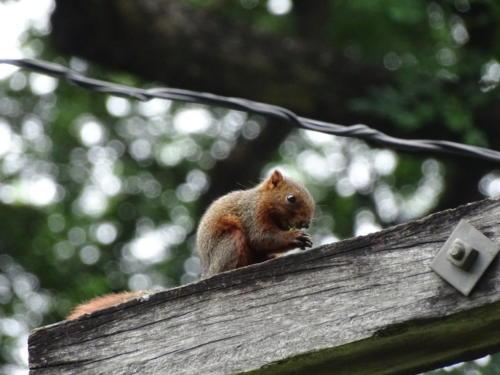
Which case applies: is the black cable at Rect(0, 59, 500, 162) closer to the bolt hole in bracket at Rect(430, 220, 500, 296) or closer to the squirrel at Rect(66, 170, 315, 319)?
the squirrel at Rect(66, 170, 315, 319)

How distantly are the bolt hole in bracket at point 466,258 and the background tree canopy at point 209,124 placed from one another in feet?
15.3

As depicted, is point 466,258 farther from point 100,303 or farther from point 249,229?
point 249,229

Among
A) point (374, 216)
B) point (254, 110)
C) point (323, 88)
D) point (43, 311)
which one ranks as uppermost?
point (254, 110)

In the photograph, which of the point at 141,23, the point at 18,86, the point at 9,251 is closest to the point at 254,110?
the point at 141,23

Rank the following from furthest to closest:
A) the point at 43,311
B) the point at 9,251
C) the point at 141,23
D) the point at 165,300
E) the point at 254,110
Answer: the point at 9,251
the point at 43,311
the point at 141,23
the point at 254,110
the point at 165,300

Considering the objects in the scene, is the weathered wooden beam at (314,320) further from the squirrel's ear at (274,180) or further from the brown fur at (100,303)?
the squirrel's ear at (274,180)

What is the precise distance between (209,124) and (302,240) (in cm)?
628

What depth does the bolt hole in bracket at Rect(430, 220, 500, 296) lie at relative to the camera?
2219mm

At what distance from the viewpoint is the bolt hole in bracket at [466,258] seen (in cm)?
222

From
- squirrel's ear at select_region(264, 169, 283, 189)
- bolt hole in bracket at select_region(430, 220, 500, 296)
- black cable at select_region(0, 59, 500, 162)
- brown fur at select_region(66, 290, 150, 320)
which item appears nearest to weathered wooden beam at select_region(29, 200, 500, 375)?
bolt hole in bracket at select_region(430, 220, 500, 296)

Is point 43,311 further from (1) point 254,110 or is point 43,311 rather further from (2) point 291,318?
(2) point 291,318

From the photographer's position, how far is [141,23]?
763 centimetres

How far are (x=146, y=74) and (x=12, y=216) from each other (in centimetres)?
221

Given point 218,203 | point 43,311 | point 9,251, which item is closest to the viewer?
point 218,203
